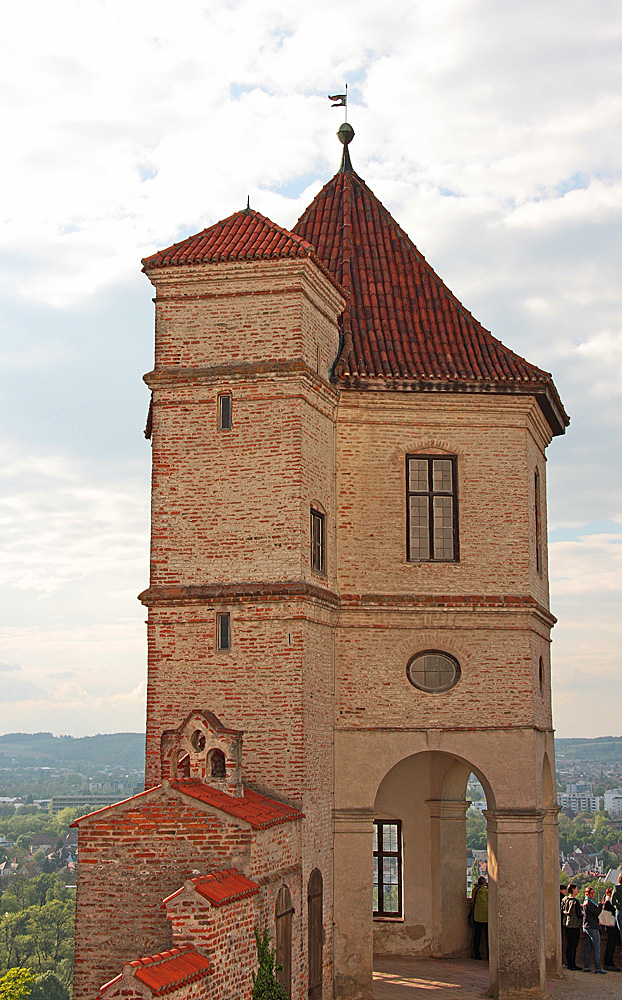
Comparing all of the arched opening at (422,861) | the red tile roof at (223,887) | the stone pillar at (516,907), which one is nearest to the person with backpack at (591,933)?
the arched opening at (422,861)

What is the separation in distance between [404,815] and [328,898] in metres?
5.28

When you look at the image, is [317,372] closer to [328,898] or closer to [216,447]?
[216,447]

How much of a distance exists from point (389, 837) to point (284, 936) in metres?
7.90

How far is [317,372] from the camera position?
20469mm

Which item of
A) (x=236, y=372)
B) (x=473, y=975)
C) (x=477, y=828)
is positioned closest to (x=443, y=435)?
(x=236, y=372)

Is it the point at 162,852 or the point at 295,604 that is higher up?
the point at 295,604

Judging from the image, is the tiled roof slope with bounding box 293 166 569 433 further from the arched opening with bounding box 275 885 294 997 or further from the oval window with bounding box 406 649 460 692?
the arched opening with bounding box 275 885 294 997

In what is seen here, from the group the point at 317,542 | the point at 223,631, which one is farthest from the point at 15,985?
the point at 317,542

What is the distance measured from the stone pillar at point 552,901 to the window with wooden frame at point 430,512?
5265 millimetres

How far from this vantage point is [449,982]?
21469 millimetres

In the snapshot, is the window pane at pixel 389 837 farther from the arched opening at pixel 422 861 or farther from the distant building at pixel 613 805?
the distant building at pixel 613 805

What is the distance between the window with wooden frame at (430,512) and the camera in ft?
69.6

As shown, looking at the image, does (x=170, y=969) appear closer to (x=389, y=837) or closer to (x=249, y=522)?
(x=249, y=522)

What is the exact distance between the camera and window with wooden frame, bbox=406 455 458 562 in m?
21.2
